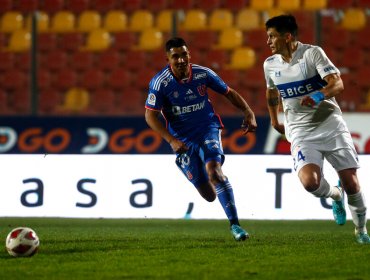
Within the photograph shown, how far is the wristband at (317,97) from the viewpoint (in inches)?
278

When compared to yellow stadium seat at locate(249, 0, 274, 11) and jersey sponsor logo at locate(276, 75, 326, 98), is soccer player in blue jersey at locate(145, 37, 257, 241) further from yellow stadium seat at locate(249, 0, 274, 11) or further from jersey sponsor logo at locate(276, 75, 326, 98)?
yellow stadium seat at locate(249, 0, 274, 11)

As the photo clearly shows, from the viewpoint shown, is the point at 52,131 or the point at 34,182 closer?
the point at 34,182

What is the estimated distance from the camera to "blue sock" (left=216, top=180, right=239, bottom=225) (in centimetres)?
813

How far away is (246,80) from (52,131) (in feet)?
9.79

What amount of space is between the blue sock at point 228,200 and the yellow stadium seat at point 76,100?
19.9ft

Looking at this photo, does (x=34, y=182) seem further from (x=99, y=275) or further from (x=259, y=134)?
(x=99, y=275)

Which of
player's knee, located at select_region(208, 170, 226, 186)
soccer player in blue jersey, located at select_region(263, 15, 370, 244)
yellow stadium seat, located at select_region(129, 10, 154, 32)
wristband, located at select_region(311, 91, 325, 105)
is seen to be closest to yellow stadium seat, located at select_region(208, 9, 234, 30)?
yellow stadium seat, located at select_region(129, 10, 154, 32)

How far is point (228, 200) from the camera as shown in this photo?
8.16 meters

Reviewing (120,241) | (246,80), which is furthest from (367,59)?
(120,241)

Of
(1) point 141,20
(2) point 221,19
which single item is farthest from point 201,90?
(1) point 141,20

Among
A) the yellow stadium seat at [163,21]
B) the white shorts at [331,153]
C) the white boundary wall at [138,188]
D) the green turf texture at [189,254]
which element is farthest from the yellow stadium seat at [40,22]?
the white shorts at [331,153]

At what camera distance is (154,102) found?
844 cm

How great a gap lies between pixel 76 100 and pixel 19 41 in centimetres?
253

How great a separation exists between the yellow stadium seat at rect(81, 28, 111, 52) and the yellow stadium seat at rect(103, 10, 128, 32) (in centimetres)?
46
